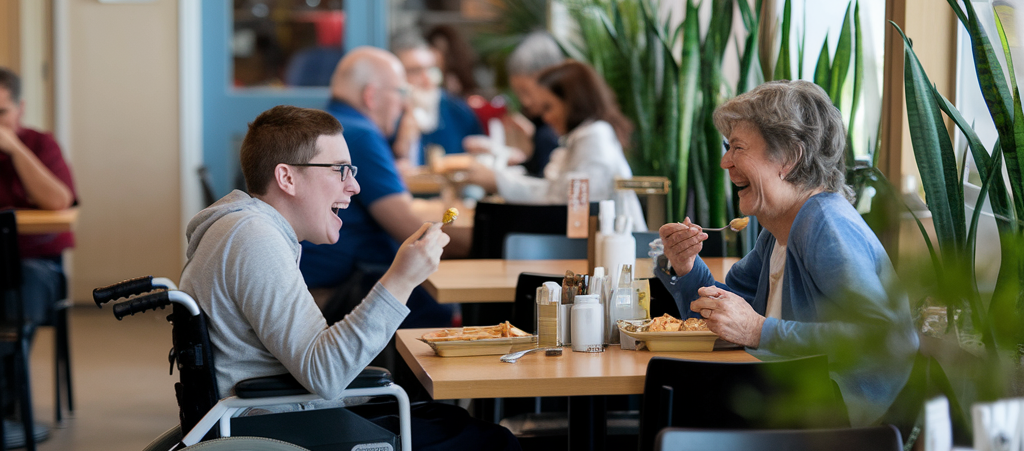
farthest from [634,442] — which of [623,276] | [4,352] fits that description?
[4,352]

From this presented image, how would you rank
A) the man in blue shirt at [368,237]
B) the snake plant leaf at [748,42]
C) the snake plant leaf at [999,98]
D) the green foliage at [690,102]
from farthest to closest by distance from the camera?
1. the man in blue shirt at [368,237]
2. the green foliage at [690,102]
3. the snake plant leaf at [748,42]
4. the snake plant leaf at [999,98]

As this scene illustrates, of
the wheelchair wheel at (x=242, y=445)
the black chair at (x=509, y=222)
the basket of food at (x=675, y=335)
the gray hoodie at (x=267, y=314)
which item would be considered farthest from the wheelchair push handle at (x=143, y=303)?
the black chair at (x=509, y=222)

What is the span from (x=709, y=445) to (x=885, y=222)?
0.46m

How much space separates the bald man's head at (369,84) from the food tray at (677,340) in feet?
7.78

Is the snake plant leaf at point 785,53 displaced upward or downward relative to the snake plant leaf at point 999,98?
upward

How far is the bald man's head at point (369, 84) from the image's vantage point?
3818 mm

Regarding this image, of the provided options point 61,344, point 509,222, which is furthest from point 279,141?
point 61,344

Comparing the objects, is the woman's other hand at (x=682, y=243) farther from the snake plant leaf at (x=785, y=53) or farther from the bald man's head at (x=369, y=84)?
the bald man's head at (x=369, y=84)

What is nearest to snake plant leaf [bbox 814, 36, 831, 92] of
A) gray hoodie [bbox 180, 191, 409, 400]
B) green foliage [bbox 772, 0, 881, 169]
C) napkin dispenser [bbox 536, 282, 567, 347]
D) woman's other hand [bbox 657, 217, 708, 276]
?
green foliage [bbox 772, 0, 881, 169]

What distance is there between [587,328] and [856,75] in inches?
43.8

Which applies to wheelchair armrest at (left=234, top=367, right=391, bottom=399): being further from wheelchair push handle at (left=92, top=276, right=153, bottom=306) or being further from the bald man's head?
the bald man's head

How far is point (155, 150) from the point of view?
6.48 m

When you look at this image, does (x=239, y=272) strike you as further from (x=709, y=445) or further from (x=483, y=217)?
(x=483, y=217)

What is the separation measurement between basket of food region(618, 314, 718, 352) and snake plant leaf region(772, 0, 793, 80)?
107cm
